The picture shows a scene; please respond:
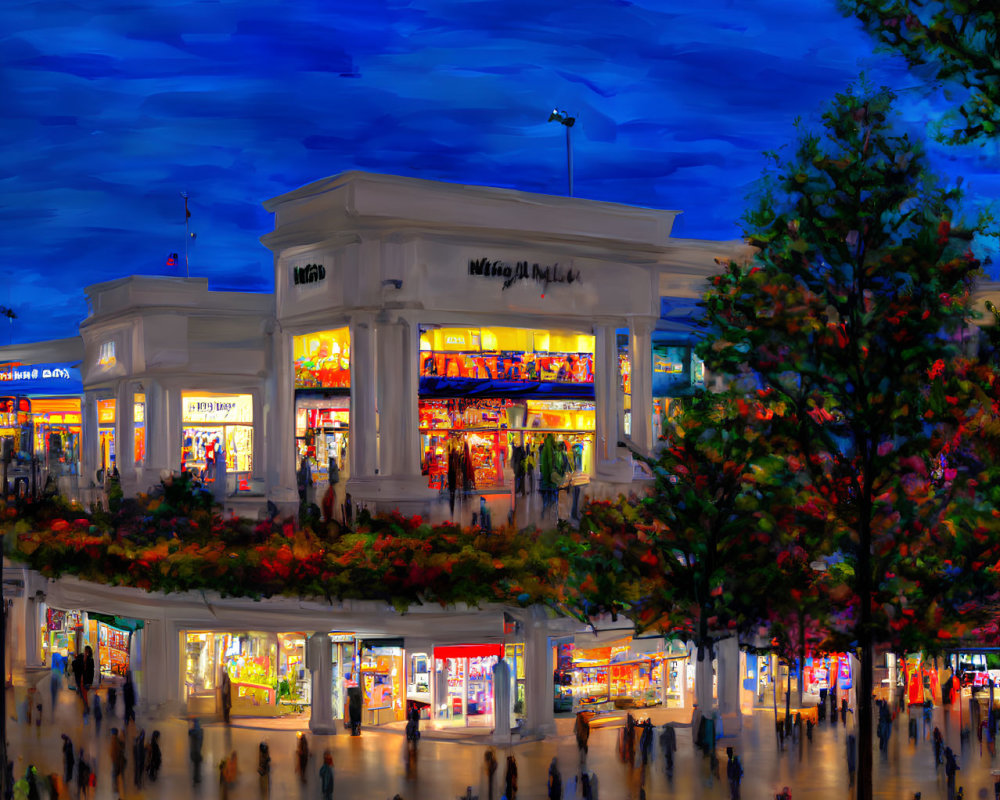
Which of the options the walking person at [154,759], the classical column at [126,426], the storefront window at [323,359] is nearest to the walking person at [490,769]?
the walking person at [154,759]

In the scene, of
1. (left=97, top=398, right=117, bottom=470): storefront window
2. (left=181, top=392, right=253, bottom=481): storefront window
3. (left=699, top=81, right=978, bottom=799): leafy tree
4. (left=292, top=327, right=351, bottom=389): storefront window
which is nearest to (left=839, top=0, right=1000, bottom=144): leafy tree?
(left=699, top=81, right=978, bottom=799): leafy tree

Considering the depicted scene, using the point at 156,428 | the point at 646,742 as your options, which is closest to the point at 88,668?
the point at 156,428

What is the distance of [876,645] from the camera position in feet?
69.1

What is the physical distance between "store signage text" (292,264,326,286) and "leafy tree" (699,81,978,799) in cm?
1688

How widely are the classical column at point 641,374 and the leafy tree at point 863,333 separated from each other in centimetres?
1763

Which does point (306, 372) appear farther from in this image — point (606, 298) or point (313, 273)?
point (606, 298)

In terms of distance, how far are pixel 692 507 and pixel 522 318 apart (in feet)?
42.5

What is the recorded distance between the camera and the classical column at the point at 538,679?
29672 mm

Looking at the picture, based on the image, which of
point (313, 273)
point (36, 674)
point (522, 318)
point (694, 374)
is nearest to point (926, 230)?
point (522, 318)

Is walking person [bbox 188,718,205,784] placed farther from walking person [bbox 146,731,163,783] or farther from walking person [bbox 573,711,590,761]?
walking person [bbox 573,711,590,761]

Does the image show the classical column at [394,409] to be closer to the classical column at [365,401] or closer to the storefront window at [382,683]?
the classical column at [365,401]

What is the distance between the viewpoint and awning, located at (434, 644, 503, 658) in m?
29.8

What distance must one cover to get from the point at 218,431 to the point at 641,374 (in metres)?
20.5

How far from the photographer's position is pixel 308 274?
35688 mm
